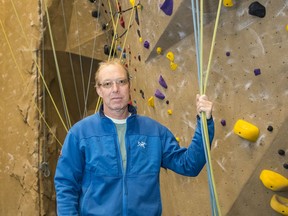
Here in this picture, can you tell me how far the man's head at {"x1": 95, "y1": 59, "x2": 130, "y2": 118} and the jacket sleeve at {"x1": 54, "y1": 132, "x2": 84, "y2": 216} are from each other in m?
0.15

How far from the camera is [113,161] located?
1.12 m

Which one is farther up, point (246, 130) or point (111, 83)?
point (111, 83)

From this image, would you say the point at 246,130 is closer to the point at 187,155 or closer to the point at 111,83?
the point at 187,155

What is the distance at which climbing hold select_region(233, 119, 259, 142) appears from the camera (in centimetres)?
136

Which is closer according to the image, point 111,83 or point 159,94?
point 111,83

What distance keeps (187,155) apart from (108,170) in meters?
0.24

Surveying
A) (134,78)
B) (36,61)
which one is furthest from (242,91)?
(36,61)

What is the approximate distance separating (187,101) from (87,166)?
2.40 feet

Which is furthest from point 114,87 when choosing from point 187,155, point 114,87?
point 187,155

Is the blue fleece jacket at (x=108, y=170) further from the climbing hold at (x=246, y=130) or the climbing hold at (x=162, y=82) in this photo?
the climbing hold at (x=162, y=82)

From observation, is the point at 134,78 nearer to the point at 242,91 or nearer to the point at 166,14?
the point at 166,14

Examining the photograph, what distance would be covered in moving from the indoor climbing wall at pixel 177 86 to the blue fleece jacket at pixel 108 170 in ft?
1.11

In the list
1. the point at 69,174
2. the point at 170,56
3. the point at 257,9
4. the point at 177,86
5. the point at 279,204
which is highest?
the point at 257,9

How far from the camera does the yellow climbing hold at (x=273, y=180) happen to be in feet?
4.18
